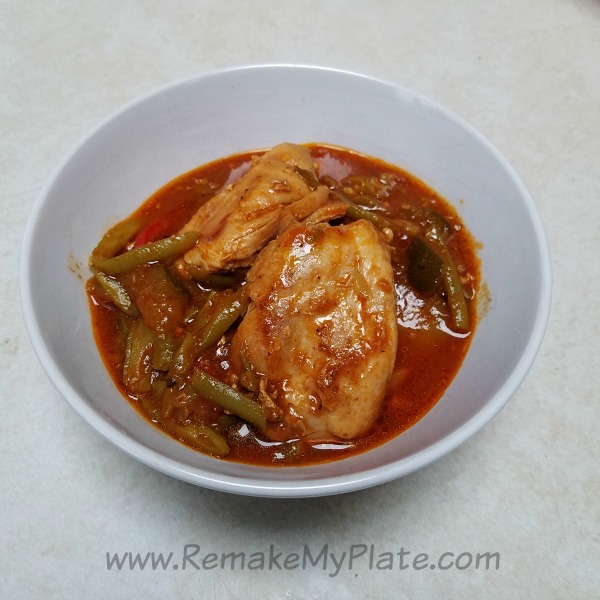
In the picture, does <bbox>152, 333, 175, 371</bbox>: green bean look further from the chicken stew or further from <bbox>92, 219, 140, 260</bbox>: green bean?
<bbox>92, 219, 140, 260</bbox>: green bean

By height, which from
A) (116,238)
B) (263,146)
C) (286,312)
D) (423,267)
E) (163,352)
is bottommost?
(163,352)

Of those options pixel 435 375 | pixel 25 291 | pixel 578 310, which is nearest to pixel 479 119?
pixel 578 310

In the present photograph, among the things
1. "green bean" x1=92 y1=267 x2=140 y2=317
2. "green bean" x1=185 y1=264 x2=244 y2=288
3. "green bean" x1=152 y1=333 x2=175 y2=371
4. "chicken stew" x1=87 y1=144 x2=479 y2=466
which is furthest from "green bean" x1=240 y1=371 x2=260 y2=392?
"green bean" x1=92 y1=267 x2=140 y2=317

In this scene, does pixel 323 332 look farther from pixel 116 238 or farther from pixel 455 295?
pixel 116 238

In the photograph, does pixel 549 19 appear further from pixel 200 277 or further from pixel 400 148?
pixel 200 277

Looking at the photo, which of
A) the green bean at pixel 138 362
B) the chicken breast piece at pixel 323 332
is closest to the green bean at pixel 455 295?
the chicken breast piece at pixel 323 332

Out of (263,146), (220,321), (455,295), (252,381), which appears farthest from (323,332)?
(263,146)

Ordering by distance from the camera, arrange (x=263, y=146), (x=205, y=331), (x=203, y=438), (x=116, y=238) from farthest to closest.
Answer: (x=263, y=146) → (x=116, y=238) → (x=205, y=331) → (x=203, y=438)
